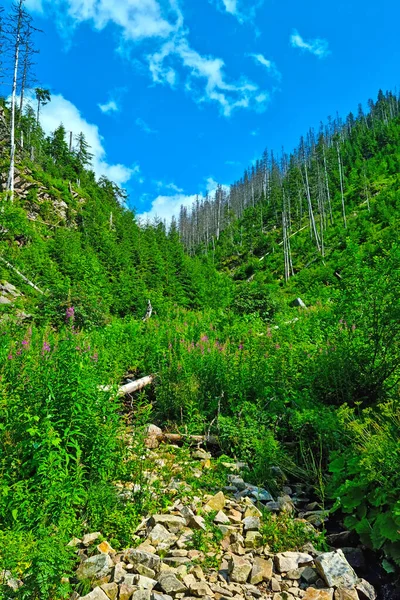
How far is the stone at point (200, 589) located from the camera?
106 inches

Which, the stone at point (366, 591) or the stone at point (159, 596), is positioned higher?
the stone at point (159, 596)

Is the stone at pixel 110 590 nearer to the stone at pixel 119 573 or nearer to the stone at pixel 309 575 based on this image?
the stone at pixel 119 573

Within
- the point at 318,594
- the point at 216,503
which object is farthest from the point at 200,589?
the point at 216,503

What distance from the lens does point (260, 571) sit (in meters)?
2.94

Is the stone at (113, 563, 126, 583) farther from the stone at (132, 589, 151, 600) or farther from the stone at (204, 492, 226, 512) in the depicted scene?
the stone at (204, 492, 226, 512)

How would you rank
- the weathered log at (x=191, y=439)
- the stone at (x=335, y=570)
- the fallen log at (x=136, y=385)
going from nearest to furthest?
the stone at (x=335, y=570) < the weathered log at (x=191, y=439) < the fallen log at (x=136, y=385)

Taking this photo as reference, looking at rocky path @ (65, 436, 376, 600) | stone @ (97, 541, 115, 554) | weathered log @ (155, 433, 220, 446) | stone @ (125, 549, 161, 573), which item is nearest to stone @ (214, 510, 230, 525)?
rocky path @ (65, 436, 376, 600)

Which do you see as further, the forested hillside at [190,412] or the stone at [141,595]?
the forested hillside at [190,412]

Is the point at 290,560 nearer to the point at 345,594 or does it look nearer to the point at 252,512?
the point at 345,594

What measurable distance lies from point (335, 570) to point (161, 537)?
1.47 m

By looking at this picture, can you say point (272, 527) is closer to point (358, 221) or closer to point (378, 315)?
point (378, 315)

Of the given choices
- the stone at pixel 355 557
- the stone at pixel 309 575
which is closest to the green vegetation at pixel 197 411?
the stone at pixel 355 557

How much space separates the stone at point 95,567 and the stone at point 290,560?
4.46ft

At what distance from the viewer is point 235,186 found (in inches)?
4459
